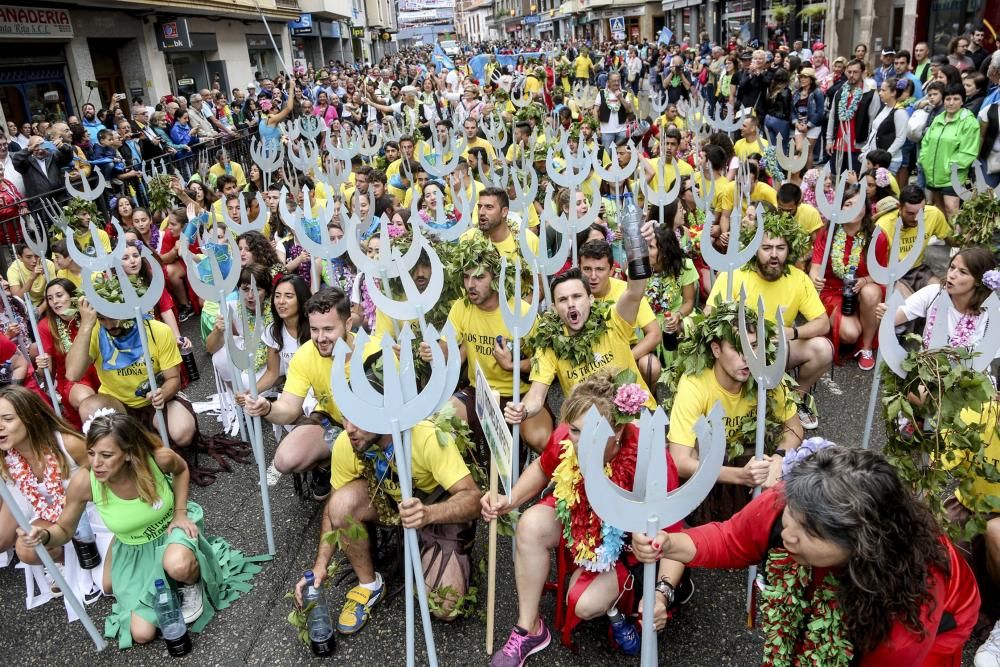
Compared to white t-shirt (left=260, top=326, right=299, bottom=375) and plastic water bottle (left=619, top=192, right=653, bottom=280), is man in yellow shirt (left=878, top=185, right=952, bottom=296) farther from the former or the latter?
white t-shirt (left=260, top=326, right=299, bottom=375)

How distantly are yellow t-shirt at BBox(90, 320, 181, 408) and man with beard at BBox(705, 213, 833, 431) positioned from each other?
3744mm

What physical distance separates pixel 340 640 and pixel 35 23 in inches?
674

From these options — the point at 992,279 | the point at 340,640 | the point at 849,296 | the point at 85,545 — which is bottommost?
the point at 340,640

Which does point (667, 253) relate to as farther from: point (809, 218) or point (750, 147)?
point (750, 147)

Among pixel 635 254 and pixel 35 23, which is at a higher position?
pixel 35 23

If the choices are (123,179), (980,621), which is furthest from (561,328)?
(123,179)

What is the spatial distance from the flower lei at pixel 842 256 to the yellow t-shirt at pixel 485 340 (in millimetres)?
3006

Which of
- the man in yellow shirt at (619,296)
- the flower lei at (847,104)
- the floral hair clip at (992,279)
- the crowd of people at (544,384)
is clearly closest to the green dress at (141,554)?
the crowd of people at (544,384)

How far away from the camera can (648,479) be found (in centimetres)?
228

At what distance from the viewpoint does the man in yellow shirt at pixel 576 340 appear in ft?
14.3

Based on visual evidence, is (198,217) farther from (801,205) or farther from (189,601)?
(801,205)

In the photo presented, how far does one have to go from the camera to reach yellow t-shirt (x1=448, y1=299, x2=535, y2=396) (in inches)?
192

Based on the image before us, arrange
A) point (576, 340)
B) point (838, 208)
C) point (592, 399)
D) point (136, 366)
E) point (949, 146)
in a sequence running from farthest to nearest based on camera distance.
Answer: point (949, 146), point (838, 208), point (136, 366), point (576, 340), point (592, 399)

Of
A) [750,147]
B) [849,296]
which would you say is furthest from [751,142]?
[849,296]
